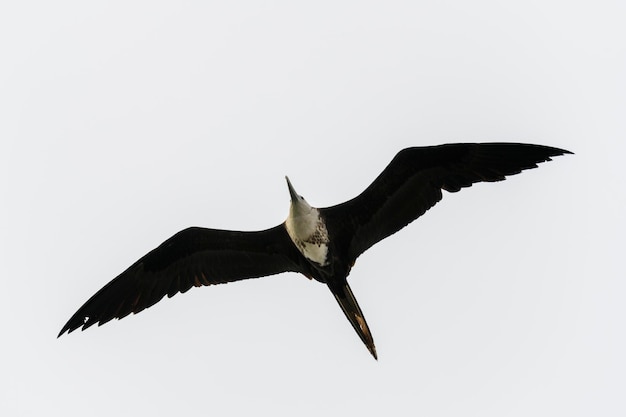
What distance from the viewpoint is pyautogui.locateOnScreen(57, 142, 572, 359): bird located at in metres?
13.2

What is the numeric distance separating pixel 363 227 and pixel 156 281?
254 centimetres

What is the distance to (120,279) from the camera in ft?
45.6

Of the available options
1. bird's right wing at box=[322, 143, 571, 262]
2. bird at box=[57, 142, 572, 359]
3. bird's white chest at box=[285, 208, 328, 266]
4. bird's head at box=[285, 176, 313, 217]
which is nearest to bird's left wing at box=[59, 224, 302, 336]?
bird at box=[57, 142, 572, 359]

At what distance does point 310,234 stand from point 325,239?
0.20 metres

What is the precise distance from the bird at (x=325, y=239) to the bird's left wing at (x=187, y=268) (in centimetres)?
1

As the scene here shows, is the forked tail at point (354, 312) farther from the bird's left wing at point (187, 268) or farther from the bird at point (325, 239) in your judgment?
the bird's left wing at point (187, 268)

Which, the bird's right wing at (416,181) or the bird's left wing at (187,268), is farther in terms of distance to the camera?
the bird's left wing at (187,268)

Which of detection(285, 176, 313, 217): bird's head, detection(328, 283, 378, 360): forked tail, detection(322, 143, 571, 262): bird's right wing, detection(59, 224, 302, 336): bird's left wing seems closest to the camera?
detection(322, 143, 571, 262): bird's right wing

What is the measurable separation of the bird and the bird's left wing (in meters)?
0.01

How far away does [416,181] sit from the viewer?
1330 centimetres

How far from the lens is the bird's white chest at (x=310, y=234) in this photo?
13320 millimetres

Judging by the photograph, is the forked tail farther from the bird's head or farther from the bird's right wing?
the bird's head

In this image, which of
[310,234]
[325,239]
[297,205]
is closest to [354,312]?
[325,239]

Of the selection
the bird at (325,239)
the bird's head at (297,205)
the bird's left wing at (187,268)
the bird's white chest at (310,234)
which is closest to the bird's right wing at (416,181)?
the bird at (325,239)
